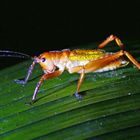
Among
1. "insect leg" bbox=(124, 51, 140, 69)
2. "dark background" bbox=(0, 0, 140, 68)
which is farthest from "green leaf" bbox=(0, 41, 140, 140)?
"dark background" bbox=(0, 0, 140, 68)

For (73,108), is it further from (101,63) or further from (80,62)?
(80,62)

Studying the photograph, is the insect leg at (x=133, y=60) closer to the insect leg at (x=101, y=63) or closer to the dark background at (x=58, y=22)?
the insect leg at (x=101, y=63)

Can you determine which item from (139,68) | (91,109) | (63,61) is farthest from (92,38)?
(91,109)

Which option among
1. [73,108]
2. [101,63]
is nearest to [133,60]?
[101,63]

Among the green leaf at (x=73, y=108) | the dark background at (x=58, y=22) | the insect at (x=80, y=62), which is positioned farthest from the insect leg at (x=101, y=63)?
the dark background at (x=58, y=22)

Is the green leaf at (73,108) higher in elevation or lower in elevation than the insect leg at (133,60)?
lower

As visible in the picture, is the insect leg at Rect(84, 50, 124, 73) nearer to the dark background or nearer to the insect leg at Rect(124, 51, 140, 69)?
the insect leg at Rect(124, 51, 140, 69)

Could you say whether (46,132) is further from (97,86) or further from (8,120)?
(97,86)
